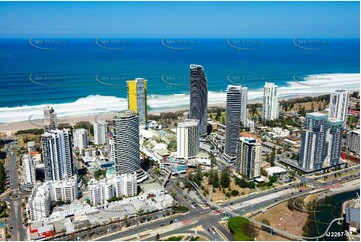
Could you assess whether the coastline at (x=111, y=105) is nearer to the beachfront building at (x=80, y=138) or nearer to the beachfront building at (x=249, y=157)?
the beachfront building at (x=80, y=138)

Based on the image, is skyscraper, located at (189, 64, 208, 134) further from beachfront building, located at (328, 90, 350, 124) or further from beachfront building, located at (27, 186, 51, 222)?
beachfront building, located at (27, 186, 51, 222)

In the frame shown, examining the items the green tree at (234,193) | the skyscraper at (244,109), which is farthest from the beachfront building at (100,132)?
the skyscraper at (244,109)

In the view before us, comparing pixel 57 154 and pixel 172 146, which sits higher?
pixel 57 154

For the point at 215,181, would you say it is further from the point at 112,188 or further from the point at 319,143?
the point at 319,143

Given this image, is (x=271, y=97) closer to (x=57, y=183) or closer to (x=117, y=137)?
(x=117, y=137)

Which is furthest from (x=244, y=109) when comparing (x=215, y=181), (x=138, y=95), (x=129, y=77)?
(x=129, y=77)

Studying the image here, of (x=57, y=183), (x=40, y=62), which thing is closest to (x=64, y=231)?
(x=57, y=183)
